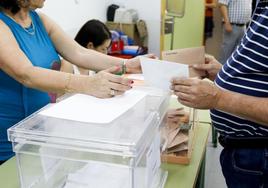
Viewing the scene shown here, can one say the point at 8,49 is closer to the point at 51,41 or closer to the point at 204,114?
the point at 51,41

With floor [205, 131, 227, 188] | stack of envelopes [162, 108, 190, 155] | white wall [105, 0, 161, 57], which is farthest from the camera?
white wall [105, 0, 161, 57]

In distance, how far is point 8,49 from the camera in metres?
1.28

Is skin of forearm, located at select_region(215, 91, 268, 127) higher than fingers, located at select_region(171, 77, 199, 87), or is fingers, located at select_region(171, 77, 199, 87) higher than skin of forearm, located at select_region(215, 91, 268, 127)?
fingers, located at select_region(171, 77, 199, 87)

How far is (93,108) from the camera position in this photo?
102 centimetres

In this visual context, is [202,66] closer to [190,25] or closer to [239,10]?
[239,10]

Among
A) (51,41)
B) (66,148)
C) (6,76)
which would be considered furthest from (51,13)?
(66,148)

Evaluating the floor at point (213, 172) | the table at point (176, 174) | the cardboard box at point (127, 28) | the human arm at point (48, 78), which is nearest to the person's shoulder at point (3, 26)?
the human arm at point (48, 78)

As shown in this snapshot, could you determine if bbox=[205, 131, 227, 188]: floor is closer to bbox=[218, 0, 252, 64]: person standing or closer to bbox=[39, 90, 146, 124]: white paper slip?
bbox=[218, 0, 252, 64]: person standing

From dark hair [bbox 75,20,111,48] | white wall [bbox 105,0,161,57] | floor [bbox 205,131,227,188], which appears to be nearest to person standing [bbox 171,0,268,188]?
floor [bbox 205,131,227,188]

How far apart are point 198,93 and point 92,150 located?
367 millimetres

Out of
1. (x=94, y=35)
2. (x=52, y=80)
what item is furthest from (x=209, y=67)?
(x=94, y=35)

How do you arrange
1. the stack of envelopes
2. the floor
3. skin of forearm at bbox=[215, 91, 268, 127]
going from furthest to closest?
the floor
the stack of envelopes
skin of forearm at bbox=[215, 91, 268, 127]

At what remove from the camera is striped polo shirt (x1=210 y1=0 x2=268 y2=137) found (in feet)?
3.20

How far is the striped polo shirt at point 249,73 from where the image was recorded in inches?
38.4
